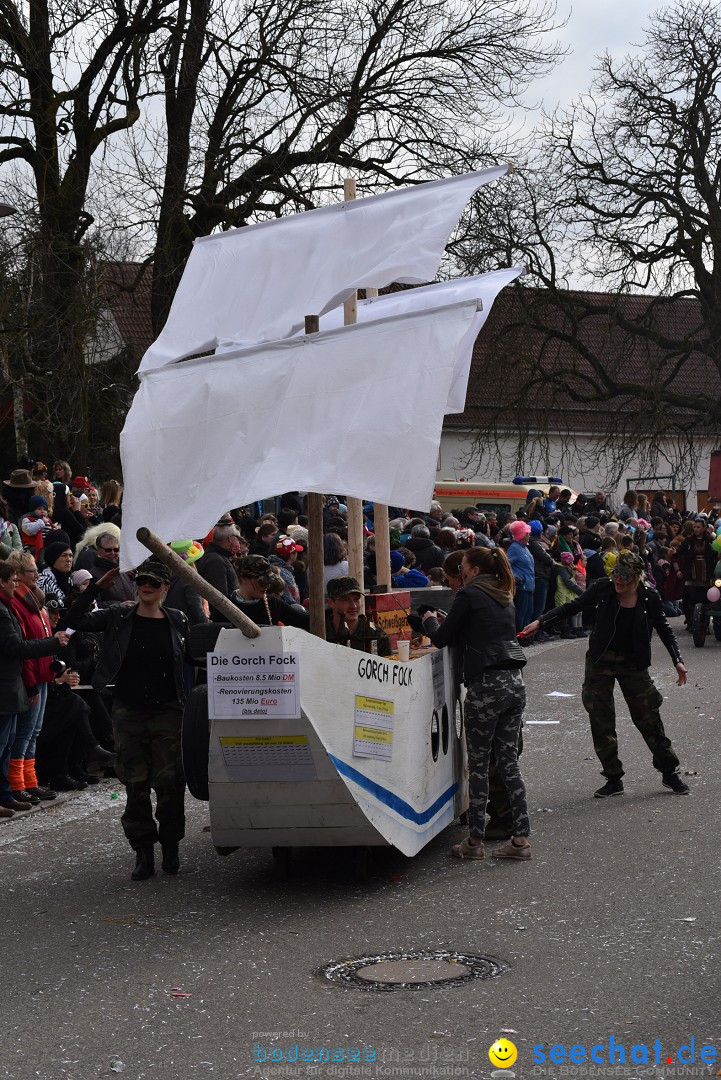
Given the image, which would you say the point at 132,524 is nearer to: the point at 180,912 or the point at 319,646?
the point at 319,646

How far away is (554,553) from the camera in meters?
23.0

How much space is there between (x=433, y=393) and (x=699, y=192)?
88.6ft

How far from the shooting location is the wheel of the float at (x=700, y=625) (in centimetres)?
2184

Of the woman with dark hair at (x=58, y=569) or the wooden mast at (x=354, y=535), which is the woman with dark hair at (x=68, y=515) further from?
the wooden mast at (x=354, y=535)

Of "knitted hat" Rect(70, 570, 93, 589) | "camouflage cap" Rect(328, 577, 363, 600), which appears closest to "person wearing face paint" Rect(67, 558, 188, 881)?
"camouflage cap" Rect(328, 577, 363, 600)

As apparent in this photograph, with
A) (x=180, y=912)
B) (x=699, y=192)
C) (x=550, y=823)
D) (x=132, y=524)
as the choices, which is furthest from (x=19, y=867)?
(x=699, y=192)

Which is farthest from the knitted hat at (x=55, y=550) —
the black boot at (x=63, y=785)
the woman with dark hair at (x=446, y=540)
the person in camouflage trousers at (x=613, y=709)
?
the woman with dark hair at (x=446, y=540)

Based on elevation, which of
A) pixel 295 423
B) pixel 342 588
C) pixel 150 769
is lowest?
pixel 150 769

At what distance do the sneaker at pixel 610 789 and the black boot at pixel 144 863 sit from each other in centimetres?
349

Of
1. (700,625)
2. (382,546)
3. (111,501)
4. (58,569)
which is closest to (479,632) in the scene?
(382,546)

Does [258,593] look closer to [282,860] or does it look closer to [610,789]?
[282,860]

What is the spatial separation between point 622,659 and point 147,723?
152 inches

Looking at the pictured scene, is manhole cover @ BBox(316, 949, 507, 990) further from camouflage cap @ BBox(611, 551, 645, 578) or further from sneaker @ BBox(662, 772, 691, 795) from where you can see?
camouflage cap @ BBox(611, 551, 645, 578)

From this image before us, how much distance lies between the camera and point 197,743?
791 cm
